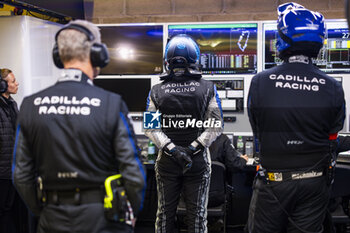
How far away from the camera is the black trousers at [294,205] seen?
1919 millimetres

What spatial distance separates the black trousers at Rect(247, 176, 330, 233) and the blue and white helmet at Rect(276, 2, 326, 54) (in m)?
0.65

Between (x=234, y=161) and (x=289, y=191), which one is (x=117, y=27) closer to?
(x=234, y=161)

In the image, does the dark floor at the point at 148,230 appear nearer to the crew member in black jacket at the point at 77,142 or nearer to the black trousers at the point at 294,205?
the black trousers at the point at 294,205

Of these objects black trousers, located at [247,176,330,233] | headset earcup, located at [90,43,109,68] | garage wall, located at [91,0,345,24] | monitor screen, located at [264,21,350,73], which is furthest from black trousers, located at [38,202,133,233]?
garage wall, located at [91,0,345,24]

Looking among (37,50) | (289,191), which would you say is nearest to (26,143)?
(289,191)

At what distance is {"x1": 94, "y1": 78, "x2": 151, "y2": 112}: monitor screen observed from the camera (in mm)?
3936

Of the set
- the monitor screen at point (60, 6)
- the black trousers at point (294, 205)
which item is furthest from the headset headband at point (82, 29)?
the monitor screen at point (60, 6)

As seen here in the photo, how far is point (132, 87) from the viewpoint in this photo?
3965mm

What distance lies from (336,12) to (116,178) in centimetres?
338

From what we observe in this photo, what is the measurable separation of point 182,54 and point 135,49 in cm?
133

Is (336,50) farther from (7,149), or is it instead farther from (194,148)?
(7,149)

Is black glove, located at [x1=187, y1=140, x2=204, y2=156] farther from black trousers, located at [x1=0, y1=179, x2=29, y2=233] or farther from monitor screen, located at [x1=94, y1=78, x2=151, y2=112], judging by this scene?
black trousers, located at [x1=0, y1=179, x2=29, y2=233]

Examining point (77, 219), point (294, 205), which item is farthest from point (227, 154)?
point (77, 219)

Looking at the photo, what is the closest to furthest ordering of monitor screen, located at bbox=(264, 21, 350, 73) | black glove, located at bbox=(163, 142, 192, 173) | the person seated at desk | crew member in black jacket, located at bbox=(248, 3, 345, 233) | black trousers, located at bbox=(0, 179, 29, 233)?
crew member in black jacket, located at bbox=(248, 3, 345, 233) → black glove, located at bbox=(163, 142, 192, 173) → black trousers, located at bbox=(0, 179, 29, 233) → the person seated at desk → monitor screen, located at bbox=(264, 21, 350, 73)
